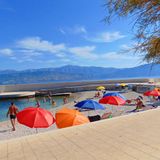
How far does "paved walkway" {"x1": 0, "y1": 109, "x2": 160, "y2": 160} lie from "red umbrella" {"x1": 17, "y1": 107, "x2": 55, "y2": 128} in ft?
8.44

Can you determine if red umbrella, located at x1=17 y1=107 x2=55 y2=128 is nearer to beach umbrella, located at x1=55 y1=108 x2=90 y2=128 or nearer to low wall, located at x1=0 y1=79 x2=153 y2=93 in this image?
beach umbrella, located at x1=55 y1=108 x2=90 y2=128

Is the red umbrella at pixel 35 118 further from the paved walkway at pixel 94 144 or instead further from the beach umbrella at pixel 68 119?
the paved walkway at pixel 94 144

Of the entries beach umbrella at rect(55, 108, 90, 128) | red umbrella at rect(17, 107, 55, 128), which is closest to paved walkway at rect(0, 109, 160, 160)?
beach umbrella at rect(55, 108, 90, 128)

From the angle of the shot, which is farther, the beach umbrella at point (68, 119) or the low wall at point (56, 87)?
the low wall at point (56, 87)

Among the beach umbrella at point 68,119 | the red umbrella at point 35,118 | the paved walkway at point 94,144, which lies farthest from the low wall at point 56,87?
the paved walkway at point 94,144

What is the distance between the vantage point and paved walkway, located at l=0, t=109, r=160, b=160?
655cm

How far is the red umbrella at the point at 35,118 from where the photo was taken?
38.3 feet

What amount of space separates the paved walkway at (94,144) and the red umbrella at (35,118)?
2574 millimetres

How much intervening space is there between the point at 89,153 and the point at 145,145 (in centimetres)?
Result: 141

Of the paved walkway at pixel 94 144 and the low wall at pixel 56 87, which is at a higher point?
the low wall at pixel 56 87

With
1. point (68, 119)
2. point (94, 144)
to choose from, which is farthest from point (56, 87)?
point (94, 144)

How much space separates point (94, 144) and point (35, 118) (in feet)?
15.8

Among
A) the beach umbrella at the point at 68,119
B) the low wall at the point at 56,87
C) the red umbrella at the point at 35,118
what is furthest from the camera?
the low wall at the point at 56,87

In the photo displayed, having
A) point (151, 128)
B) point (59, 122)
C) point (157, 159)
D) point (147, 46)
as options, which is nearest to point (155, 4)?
point (147, 46)
